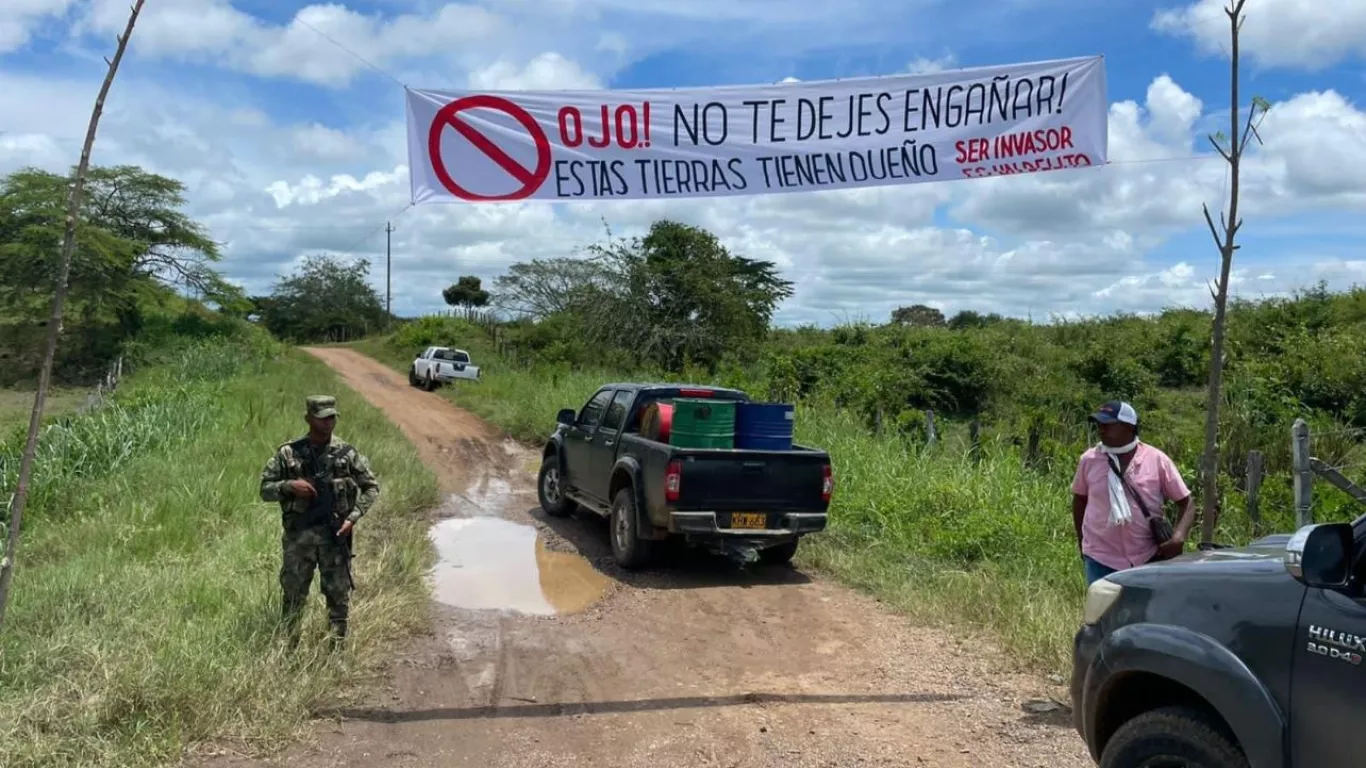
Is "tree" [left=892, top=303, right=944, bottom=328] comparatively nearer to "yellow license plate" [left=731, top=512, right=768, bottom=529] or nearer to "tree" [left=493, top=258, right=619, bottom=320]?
"tree" [left=493, top=258, right=619, bottom=320]

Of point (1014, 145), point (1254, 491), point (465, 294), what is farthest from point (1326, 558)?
point (465, 294)

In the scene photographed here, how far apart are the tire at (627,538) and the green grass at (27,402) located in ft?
70.7

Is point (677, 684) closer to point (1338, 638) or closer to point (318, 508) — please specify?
point (318, 508)

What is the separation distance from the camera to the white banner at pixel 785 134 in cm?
609

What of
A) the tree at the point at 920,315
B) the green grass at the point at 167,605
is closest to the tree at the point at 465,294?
the tree at the point at 920,315

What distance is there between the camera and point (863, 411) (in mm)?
17859

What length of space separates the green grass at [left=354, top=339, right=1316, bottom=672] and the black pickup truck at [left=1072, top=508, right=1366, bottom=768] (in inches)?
105

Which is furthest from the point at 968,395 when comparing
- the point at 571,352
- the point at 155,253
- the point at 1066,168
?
the point at 155,253

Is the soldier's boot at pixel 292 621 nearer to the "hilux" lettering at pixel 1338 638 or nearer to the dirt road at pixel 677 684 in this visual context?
the dirt road at pixel 677 684

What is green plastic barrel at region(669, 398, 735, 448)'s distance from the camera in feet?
28.6

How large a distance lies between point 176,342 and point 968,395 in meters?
26.2

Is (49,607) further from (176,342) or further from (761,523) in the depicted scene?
(176,342)

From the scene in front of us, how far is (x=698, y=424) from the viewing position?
28.7 ft

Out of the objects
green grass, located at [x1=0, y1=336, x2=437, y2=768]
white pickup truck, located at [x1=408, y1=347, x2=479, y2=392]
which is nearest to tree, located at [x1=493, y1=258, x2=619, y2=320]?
white pickup truck, located at [x1=408, y1=347, x2=479, y2=392]
